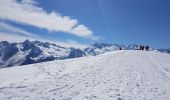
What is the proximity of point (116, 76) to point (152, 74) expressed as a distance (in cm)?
408

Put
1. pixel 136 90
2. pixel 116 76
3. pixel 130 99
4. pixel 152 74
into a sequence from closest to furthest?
pixel 130 99 → pixel 136 90 → pixel 116 76 → pixel 152 74

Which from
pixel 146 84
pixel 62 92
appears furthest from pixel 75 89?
pixel 146 84

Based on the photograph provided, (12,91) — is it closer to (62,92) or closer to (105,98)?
(62,92)

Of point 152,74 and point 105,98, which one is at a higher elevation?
point 152,74

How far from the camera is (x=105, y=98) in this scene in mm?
15539

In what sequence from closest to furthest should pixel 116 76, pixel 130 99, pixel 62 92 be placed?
pixel 130 99
pixel 62 92
pixel 116 76

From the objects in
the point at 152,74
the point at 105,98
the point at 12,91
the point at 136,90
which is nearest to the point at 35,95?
the point at 12,91

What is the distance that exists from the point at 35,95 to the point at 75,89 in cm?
306

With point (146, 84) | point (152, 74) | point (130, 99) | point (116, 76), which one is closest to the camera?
point (130, 99)

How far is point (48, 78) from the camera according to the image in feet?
68.6

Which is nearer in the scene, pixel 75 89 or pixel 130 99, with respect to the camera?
pixel 130 99

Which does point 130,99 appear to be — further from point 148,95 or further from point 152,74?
point 152,74

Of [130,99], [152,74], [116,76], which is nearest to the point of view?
[130,99]

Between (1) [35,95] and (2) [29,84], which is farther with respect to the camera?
(2) [29,84]
